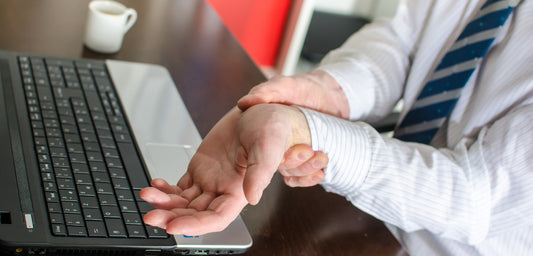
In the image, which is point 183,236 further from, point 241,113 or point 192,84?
point 192,84

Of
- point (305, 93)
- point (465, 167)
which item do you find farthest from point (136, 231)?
point (465, 167)

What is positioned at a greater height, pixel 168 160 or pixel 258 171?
pixel 258 171

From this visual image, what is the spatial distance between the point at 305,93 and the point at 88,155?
395 mm

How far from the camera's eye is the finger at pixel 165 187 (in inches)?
23.3

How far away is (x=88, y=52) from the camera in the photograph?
1021 millimetres

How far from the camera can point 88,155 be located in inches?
26.0

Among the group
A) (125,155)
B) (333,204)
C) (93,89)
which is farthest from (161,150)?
(333,204)

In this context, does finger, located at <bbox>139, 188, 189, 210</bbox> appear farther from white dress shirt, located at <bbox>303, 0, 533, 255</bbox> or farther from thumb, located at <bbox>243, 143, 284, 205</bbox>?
white dress shirt, located at <bbox>303, 0, 533, 255</bbox>

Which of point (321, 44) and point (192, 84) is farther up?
point (192, 84)

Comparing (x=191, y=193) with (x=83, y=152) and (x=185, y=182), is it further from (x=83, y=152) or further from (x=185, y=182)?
(x=83, y=152)

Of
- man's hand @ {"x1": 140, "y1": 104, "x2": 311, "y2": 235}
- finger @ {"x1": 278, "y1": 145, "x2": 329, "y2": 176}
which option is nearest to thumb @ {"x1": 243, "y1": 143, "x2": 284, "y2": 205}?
man's hand @ {"x1": 140, "y1": 104, "x2": 311, "y2": 235}

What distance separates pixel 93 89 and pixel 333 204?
44cm

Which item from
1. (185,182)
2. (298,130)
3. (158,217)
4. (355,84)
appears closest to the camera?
(158,217)

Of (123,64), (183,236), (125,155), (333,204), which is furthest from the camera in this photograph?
Answer: (123,64)
